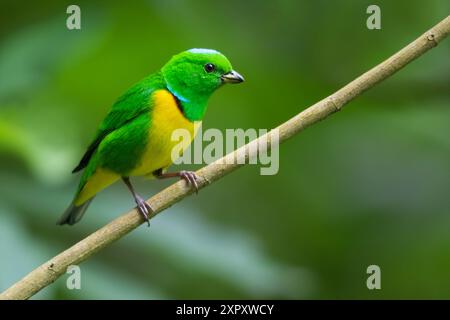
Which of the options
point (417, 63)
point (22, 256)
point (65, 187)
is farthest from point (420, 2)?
point (22, 256)

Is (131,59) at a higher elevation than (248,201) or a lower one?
higher

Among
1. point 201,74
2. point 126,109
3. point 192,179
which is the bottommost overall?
point 192,179

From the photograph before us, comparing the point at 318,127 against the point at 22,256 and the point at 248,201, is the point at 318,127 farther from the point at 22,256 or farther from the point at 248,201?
the point at 22,256

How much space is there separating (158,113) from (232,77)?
384 mm

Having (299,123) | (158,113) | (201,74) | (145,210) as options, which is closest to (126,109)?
(158,113)

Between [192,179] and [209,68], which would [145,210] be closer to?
[192,179]

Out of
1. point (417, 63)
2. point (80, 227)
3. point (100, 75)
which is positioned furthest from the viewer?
point (417, 63)

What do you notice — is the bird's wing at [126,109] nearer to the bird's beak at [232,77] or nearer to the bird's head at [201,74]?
the bird's head at [201,74]

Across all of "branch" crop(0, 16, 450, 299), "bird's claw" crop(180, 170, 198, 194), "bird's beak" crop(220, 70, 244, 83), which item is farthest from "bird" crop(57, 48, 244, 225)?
"branch" crop(0, 16, 450, 299)

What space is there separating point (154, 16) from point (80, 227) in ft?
4.08

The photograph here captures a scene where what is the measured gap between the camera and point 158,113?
3.86 meters

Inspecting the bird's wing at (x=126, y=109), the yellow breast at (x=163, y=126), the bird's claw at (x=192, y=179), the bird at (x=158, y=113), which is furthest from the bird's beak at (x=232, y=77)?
the bird's claw at (x=192, y=179)

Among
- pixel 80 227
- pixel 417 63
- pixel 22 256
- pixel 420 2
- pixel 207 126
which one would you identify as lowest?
pixel 22 256

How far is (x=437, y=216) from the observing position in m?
4.73
